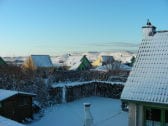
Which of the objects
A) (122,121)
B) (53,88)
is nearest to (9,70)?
(53,88)

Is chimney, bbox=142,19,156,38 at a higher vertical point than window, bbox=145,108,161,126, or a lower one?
higher

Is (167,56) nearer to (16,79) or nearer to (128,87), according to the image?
(128,87)

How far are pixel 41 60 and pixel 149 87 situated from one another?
123 feet

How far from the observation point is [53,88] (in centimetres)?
2775

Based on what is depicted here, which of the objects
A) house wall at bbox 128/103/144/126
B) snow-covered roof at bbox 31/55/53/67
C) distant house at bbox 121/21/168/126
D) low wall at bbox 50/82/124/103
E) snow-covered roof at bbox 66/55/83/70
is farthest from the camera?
snow-covered roof at bbox 66/55/83/70

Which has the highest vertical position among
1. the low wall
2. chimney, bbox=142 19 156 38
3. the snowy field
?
chimney, bbox=142 19 156 38

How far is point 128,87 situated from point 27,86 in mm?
14578

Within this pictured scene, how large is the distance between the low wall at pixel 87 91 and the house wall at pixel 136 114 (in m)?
13.5

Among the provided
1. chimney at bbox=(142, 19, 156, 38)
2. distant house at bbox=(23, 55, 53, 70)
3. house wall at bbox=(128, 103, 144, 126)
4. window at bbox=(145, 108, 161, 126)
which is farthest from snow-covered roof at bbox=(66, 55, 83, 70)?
window at bbox=(145, 108, 161, 126)

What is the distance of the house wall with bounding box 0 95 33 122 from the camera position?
19.5m

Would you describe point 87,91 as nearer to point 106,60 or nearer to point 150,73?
point 150,73

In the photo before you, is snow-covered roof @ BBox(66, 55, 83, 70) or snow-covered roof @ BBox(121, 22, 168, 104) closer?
snow-covered roof @ BBox(121, 22, 168, 104)

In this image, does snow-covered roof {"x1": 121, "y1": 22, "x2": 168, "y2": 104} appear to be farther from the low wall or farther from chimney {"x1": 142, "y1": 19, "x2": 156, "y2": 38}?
the low wall

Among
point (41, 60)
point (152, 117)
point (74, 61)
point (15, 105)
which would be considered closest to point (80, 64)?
point (74, 61)
